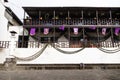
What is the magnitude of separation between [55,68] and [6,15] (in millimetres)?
10078

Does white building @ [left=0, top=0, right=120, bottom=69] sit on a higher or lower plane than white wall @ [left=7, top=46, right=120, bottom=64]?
higher

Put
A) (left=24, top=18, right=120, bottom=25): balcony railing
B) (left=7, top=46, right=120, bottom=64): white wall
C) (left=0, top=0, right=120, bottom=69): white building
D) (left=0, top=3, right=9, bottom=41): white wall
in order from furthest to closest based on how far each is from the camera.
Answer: (left=24, top=18, right=120, bottom=25): balcony railing
(left=0, top=3, right=9, bottom=41): white wall
(left=0, top=0, right=120, bottom=69): white building
(left=7, top=46, right=120, bottom=64): white wall

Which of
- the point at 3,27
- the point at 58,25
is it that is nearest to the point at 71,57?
the point at 58,25

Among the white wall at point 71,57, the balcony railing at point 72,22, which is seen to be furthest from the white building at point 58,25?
the white wall at point 71,57

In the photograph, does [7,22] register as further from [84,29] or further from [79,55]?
[79,55]

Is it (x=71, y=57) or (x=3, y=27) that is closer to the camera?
(x=71, y=57)

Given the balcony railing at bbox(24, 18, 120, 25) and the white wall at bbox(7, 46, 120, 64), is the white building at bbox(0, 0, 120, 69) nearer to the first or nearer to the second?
the balcony railing at bbox(24, 18, 120, 25)

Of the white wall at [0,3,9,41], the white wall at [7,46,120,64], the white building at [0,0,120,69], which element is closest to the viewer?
the white wall at [7,46,120,64]

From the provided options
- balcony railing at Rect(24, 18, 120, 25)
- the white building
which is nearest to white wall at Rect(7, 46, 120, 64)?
the white building

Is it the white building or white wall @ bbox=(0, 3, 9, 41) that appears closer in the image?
the white building

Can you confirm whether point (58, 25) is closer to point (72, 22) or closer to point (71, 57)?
point (72, 22)

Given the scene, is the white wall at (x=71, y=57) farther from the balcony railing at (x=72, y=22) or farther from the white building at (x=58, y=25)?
the balcony railing at (x=72, y=22)

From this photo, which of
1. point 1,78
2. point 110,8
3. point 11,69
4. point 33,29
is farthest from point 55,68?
point 110,8

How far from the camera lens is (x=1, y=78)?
9.15m
